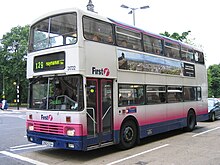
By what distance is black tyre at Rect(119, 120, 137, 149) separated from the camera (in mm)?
8510

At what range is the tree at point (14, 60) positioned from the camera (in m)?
43.8

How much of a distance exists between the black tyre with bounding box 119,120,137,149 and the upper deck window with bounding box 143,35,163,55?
3.00m

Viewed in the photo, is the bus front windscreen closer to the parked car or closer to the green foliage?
the parked car

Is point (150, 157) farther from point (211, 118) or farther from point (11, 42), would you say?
point (11, 42)

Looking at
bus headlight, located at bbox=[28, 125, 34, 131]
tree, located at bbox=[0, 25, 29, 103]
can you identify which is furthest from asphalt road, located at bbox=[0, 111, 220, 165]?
tree, located at bbox=[0, 25, 29, 103]

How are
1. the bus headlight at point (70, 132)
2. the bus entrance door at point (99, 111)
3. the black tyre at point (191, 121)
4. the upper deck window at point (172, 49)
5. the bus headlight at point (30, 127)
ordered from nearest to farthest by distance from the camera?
the bus headlight at point (70, 132) < the bus entrance door at point (99, 111) < the bus headlight at point (30, 127) < the upper deck window at point (172, 49) < the black tyre at point (191, 121)

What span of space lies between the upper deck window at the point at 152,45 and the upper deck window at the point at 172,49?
52 cm

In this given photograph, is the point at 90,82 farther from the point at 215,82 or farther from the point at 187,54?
the point at 215,82

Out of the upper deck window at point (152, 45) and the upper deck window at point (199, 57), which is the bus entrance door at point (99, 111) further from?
the upper deck window at point (199, 57)

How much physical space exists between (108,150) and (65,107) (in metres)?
2.38

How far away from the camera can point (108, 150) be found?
341 inches

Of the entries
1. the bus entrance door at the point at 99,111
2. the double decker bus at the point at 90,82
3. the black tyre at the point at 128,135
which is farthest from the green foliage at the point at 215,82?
the bus entrance door at the point at 99,111

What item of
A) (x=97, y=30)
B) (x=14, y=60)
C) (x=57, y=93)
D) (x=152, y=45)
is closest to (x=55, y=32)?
(x=97, y=30)

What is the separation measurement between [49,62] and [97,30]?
1.77 metres
